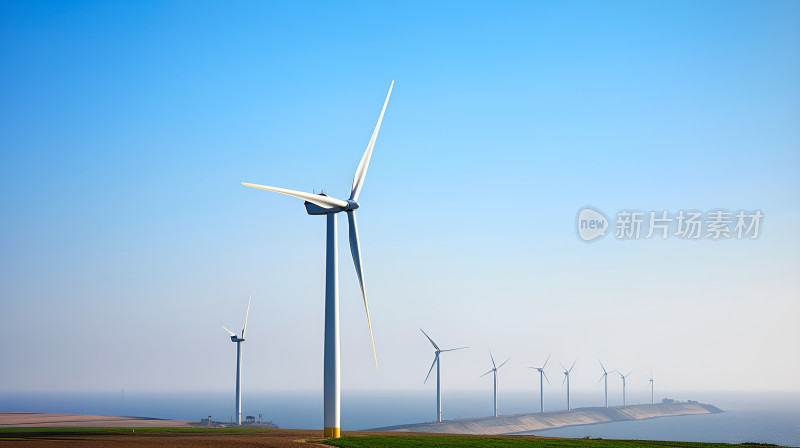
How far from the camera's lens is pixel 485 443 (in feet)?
190

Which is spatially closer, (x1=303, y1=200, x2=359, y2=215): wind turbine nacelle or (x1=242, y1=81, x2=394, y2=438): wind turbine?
(x1=242, y1=81, x2=394, y2=438): wind turbine

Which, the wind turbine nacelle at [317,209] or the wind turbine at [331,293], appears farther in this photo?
the wind turbine nacelle at [317,209]

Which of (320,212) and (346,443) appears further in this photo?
Answer: (320,212)

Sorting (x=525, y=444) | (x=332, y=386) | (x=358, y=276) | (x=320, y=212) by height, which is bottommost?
(x=525, y=444)

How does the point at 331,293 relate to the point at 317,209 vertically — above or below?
below

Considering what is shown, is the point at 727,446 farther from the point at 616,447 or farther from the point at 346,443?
the point at 346,443

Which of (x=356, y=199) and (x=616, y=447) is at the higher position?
(x=356, y=199)

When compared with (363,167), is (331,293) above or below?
below

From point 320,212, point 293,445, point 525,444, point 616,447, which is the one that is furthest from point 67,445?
point 616,447

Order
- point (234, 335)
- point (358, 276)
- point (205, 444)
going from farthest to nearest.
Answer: point (234, 335)
point (358, 276)
point (205, 444)

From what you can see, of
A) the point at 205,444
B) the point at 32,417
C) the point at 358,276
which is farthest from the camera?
the point at 32,417

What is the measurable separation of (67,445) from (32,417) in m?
72.9

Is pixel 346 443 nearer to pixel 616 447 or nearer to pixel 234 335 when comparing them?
pixel 616 447

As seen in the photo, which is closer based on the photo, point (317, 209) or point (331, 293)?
point (331, 293)
